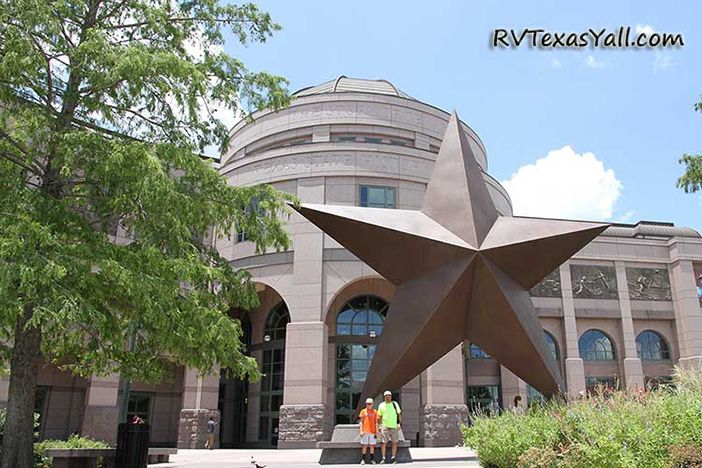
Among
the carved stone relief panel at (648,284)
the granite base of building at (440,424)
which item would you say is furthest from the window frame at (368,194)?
the carved stone relief panel at (648,284)

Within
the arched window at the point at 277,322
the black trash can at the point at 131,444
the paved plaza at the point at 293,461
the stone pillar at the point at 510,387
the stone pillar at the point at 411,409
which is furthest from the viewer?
the stone pillar at the point at 510,387

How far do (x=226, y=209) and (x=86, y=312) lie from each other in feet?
11.3

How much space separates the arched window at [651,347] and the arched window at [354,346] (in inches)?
617

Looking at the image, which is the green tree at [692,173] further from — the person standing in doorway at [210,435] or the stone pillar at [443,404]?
the person standing in doorway at [210,435]

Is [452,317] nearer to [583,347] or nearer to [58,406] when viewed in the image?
[58,406]

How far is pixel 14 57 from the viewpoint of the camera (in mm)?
8844

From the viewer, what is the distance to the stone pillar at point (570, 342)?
1240 inches

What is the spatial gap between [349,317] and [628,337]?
626 inches

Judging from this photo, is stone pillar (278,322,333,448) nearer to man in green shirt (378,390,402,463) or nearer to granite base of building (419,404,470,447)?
granite base of building (419,404,470,447)

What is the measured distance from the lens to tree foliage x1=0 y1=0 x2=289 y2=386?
8719 millimetres

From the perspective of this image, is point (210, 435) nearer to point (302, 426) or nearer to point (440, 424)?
point (302, 426)

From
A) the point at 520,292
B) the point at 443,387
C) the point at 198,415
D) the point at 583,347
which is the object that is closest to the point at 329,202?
the point at 443,387

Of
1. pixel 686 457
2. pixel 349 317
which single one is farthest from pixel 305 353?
pixel 686 457

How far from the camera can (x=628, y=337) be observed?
107 feet
